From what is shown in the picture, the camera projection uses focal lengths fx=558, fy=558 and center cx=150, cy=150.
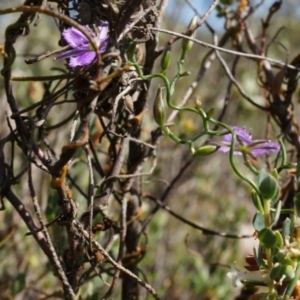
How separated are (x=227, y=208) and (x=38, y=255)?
0.81 m

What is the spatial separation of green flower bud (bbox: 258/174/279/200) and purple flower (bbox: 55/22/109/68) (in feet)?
0.75

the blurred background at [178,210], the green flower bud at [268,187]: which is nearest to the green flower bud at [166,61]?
the green flower bud at [268,187]

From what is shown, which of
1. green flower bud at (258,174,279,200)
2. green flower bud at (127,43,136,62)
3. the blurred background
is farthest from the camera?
the blurred background

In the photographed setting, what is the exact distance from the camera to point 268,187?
1.76ft

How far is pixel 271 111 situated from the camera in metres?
1.04

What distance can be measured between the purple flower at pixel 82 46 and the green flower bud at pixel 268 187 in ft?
0.75

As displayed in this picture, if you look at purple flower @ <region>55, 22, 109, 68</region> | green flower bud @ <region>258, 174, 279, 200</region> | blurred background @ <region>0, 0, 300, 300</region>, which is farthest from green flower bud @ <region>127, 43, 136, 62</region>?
blurred background @ <region>0, 0, 300, 300</region>

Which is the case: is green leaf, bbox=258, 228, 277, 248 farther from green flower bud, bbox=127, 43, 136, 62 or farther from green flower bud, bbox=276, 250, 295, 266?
green flower bud, bbox=127, 43, 136, 62

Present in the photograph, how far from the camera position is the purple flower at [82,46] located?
0.62 metres

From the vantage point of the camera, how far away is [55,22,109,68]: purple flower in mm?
624

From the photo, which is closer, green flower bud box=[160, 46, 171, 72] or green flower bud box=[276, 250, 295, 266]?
green flower bud box=[276, 250, 295, 266]

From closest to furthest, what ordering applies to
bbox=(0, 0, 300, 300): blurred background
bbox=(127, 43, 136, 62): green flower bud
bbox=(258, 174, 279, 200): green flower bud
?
bbox=(258, 174, 279, 200): green flower bud
bbox=(127, 43, 136, 62): green flower bud
bbox=(0, 0, 300, 300): blurred background

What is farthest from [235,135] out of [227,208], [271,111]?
[227,208]

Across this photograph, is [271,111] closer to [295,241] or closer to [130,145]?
[130,145]
